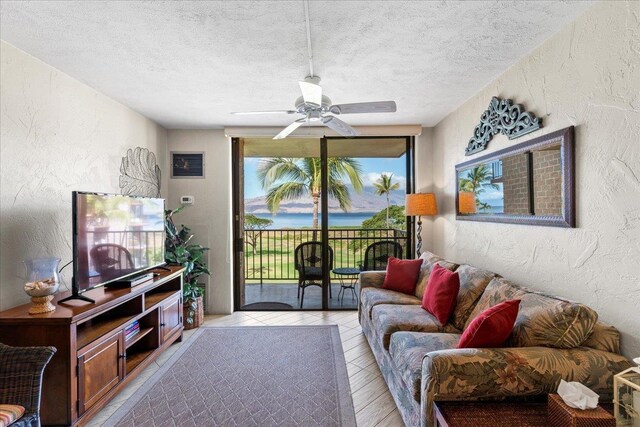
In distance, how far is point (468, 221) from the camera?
3.21 m

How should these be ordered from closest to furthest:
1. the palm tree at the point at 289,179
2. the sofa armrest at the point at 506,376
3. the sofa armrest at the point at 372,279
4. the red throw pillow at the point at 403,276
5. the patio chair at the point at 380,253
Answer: the sofa armrest at the point at 506,376 < the red throw pillow at the point at 403,276 < the sofa armrest at the point at 372,279 < the patio chair at the point at 380,253 < the palm tree at the point at 289,179

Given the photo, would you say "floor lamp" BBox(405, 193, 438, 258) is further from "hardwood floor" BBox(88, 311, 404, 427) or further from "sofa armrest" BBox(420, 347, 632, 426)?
"sofa armrest" BBox(420, 347, 632, 426)

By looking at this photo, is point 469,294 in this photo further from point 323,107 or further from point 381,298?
point 323,107

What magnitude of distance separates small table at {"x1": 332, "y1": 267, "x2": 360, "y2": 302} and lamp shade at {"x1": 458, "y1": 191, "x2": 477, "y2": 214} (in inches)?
63.5

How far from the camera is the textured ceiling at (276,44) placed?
1.75 m


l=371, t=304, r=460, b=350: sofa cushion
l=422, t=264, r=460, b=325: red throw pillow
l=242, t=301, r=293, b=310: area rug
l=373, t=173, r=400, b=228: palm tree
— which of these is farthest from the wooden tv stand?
l=373, t=173, r=400, b=228: palm tree

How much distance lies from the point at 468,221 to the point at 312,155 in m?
2.46

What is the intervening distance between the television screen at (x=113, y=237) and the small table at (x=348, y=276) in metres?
2.30

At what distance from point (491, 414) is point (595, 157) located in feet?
4.94

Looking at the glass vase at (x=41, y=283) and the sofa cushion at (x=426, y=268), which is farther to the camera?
the sofa cushion at (x=426, y=268)

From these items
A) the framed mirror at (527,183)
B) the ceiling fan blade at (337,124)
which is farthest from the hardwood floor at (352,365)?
the ceiling fan blade at (337,124)

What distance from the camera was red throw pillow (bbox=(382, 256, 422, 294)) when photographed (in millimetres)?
3227

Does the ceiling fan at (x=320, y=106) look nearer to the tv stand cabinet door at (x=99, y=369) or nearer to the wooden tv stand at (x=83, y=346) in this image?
the wooden tv stand at (x=83, y=346)

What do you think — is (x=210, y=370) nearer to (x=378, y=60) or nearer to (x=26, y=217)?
(x=26, y=217)
